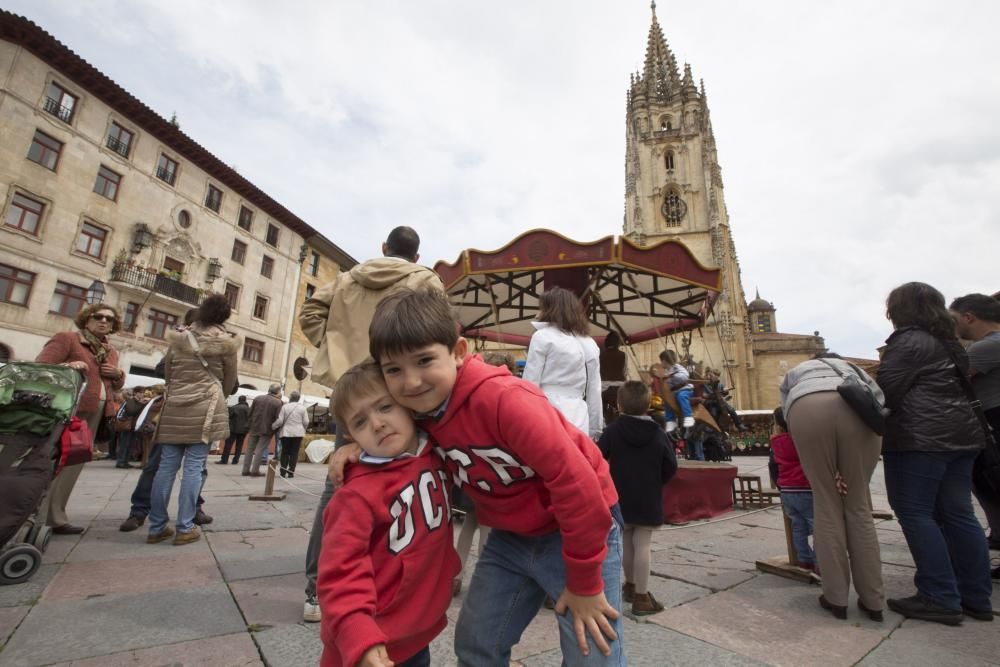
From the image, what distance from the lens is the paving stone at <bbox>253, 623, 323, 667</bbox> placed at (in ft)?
5.39

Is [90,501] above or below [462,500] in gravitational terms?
below

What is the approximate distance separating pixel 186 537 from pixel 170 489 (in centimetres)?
36

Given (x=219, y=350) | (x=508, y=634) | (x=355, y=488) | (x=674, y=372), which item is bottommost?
(x=508, y=634)

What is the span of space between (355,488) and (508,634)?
0.61 m

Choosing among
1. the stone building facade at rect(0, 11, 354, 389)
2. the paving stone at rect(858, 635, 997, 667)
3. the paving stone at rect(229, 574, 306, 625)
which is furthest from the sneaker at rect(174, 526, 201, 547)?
the stone building facade at rect(0, 11, 354, 389)

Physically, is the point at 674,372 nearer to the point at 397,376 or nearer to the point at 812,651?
the point at 812,651

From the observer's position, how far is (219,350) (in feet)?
11.5

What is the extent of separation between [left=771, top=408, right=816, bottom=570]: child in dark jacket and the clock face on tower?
37079mm

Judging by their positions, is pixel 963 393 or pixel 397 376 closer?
pixel 397 376

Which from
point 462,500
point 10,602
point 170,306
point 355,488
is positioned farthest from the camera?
point 170,306

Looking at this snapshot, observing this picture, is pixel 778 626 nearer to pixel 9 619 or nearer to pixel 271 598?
pixel 271 598

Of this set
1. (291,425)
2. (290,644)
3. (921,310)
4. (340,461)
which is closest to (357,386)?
(340,461)

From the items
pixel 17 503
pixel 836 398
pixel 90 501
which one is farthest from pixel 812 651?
pixel 90 501

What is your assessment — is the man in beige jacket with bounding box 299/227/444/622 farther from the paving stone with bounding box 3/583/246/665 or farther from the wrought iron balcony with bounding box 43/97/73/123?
the wrought iron balcony with bounding box 43/97/73/123
